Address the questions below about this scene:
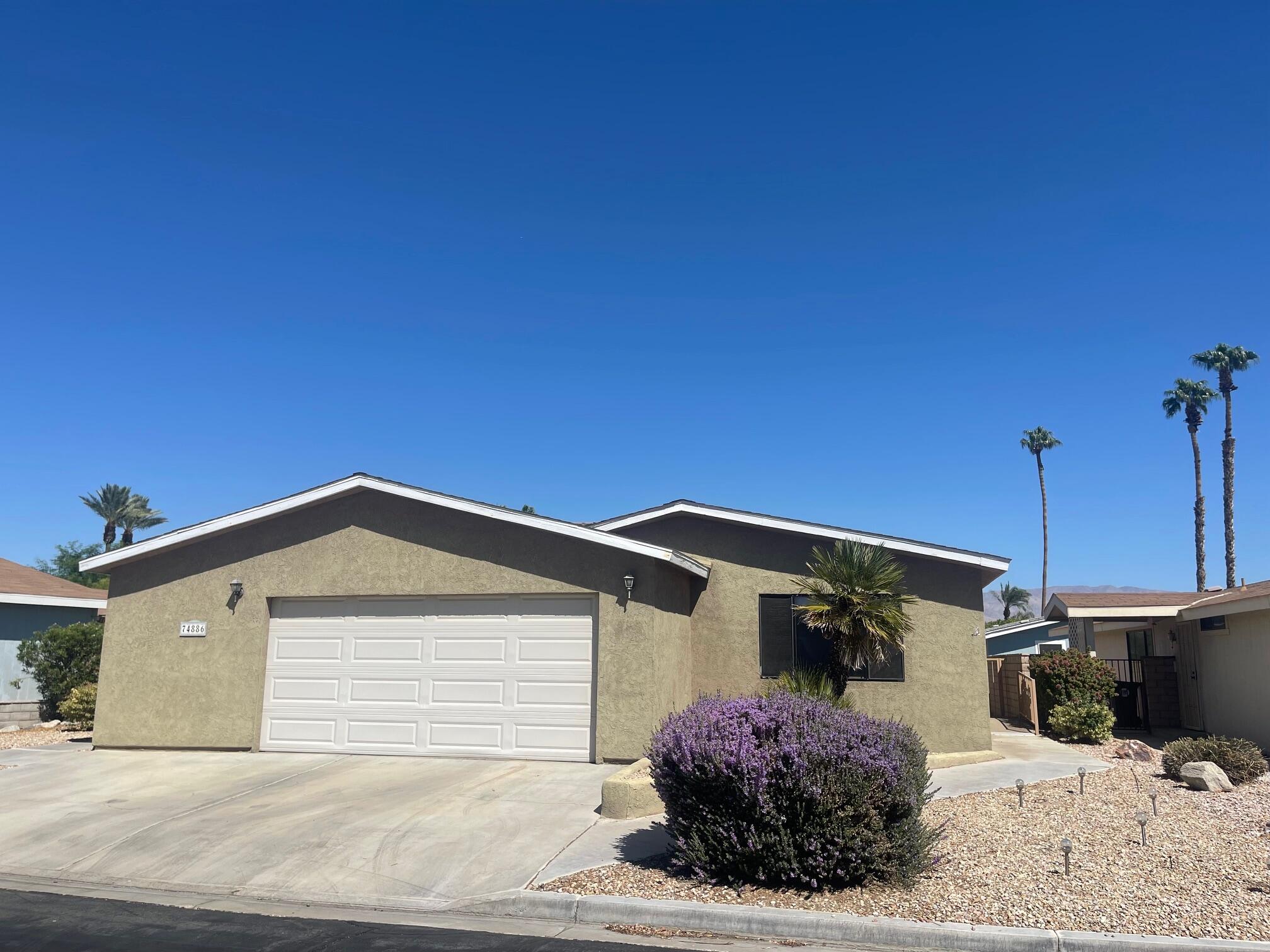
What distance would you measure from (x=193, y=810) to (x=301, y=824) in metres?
1.66

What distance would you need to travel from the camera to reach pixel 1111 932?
5.87m

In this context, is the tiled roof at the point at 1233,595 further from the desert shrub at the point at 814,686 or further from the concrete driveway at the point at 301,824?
the concrete driveway at the point at 301,824

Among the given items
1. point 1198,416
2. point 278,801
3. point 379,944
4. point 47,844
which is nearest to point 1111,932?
point 379,944

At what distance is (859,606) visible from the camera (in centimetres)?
1280

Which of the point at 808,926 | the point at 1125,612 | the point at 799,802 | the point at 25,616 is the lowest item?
the point at 808,926

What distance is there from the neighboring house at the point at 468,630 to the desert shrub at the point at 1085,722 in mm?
3029

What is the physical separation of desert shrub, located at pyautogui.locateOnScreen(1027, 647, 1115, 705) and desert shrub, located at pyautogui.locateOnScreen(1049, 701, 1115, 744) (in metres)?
0.23

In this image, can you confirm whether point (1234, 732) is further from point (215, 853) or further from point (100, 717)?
point (100, 717)

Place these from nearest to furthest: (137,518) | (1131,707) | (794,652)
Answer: (794,652)
(1131,707)
(137,518)

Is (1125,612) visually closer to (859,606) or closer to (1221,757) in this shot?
(1221,757)

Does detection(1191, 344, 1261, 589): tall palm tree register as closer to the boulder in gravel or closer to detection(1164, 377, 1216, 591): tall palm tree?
detection(1164, 377, 1216, 591): tall palm tree

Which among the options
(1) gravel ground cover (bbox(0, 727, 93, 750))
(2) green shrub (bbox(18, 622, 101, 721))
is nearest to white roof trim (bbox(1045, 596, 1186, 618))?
(1) gravel ground cover (bbox(0, 727, 93, 750))

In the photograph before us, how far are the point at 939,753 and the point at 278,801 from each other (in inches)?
368

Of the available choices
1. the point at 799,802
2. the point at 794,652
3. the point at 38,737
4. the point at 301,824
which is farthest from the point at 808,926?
the point at 38,737
